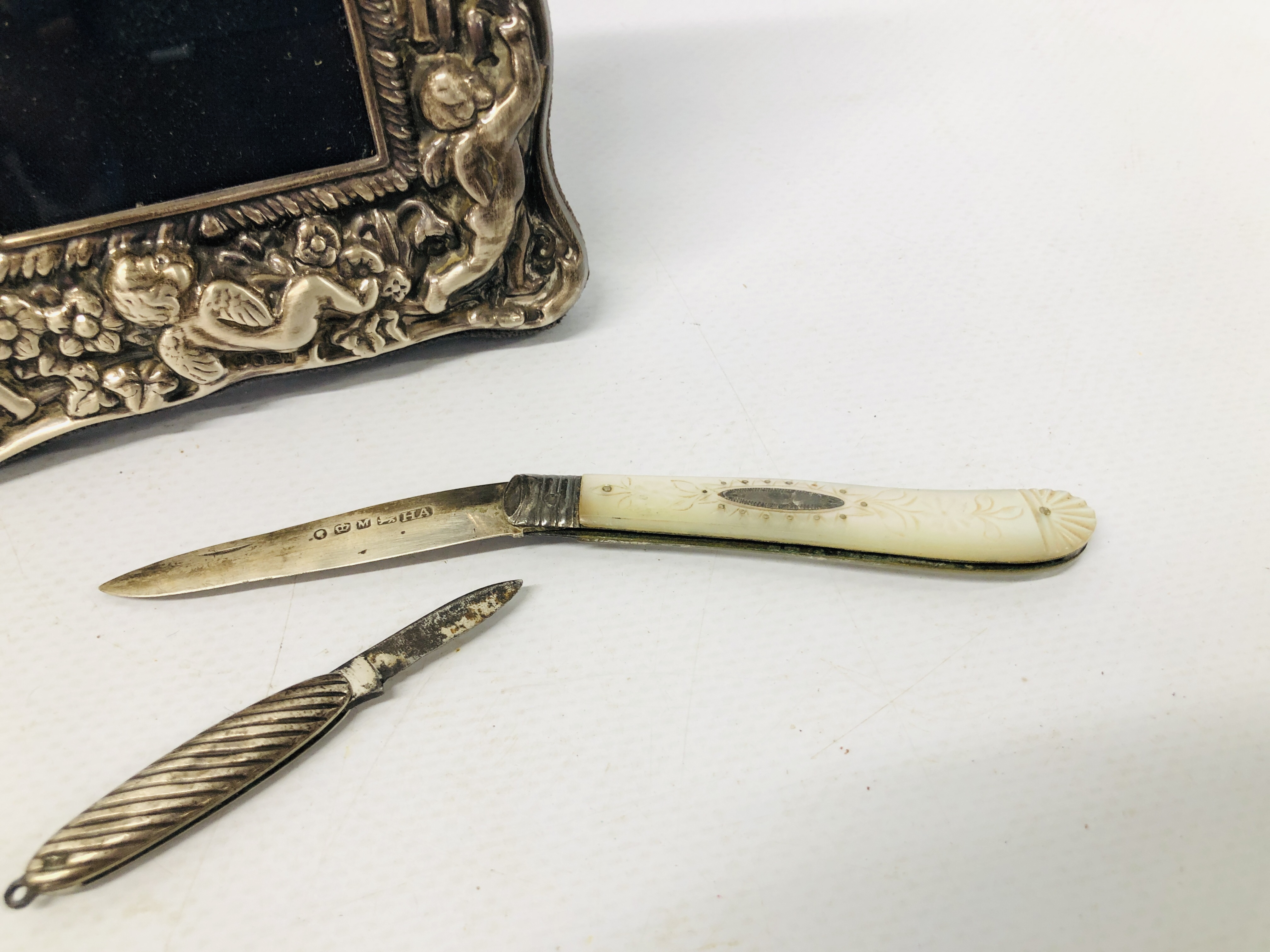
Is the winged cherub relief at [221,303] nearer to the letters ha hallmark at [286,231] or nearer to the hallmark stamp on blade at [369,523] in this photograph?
the letters ha hallmark at [286,231]

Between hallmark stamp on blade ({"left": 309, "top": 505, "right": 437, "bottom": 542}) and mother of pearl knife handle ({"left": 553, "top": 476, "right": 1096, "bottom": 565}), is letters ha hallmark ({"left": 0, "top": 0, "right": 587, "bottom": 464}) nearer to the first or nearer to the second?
hallmark stamp on blade ({"left": 309, "top": 505, "right": 437, "bottom": 542})

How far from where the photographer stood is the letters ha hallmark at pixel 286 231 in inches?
31.4

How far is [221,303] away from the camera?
0.86m

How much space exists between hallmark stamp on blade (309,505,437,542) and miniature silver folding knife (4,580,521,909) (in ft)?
0.40

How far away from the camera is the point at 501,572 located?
883mm

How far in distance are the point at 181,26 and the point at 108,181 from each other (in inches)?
6.5

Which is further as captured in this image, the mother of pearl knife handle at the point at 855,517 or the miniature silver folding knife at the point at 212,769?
the mother of pearl knife handle at the point at 855,517

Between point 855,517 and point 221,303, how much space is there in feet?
2.30

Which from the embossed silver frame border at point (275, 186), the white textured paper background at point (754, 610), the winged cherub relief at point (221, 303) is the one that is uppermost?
the embossed silver frame border at point (275, 186)

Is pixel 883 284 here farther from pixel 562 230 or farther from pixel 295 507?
pixel 295 507

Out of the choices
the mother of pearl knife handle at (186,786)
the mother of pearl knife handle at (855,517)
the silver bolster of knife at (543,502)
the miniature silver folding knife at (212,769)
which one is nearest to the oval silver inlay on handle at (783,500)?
the mother of pearl knife handle at (855,517)

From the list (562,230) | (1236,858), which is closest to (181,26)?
(562,230)

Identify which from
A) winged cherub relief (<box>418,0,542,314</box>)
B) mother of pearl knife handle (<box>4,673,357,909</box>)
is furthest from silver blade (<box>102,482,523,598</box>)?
winged cherub relief (<box>418,0,542,314</box>)

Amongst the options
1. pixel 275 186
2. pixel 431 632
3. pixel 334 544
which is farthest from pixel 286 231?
pixel 431 632
